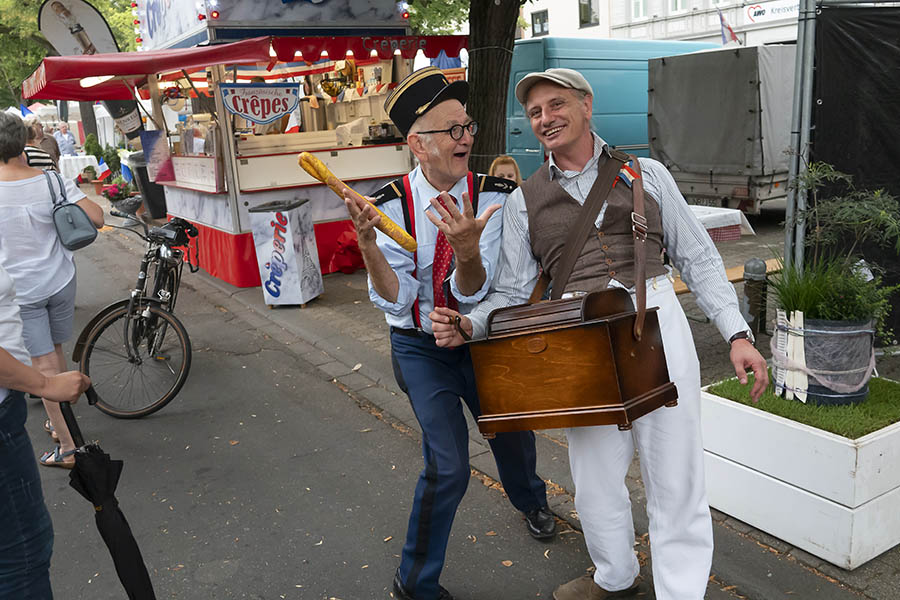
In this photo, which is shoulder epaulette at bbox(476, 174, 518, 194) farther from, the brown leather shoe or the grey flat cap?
the brown leather shoe

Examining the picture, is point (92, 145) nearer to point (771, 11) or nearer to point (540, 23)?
point (540, 23)

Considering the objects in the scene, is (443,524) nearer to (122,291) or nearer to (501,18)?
(501,18)

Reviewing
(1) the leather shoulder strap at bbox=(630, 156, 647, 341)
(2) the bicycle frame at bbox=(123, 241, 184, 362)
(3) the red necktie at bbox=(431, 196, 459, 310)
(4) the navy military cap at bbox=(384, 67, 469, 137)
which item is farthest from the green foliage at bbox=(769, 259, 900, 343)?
(2) the bicycle frame at bbox=(123, 241, 184, 362)

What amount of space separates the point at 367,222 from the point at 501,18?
486 cm

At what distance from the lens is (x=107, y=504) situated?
2652mm

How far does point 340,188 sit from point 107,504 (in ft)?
4.41

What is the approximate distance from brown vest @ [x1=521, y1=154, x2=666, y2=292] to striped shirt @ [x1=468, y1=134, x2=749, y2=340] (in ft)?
0.12

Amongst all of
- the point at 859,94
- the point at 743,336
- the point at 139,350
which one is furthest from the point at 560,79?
the point at 139,350

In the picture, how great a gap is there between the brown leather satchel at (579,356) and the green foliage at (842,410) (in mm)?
1199

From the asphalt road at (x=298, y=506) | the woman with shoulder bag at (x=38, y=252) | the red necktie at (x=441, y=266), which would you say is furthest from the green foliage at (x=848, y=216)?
the woman with shoulder bag at (x=38, y=252)

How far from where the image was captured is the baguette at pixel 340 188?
244 centimetres

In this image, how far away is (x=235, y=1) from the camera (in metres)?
9.08

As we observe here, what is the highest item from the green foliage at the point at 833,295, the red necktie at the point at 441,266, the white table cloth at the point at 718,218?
the red necktie at the point at 441,266

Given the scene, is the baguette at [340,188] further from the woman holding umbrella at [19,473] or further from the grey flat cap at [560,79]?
the woman holding umbrella at [19,473]
